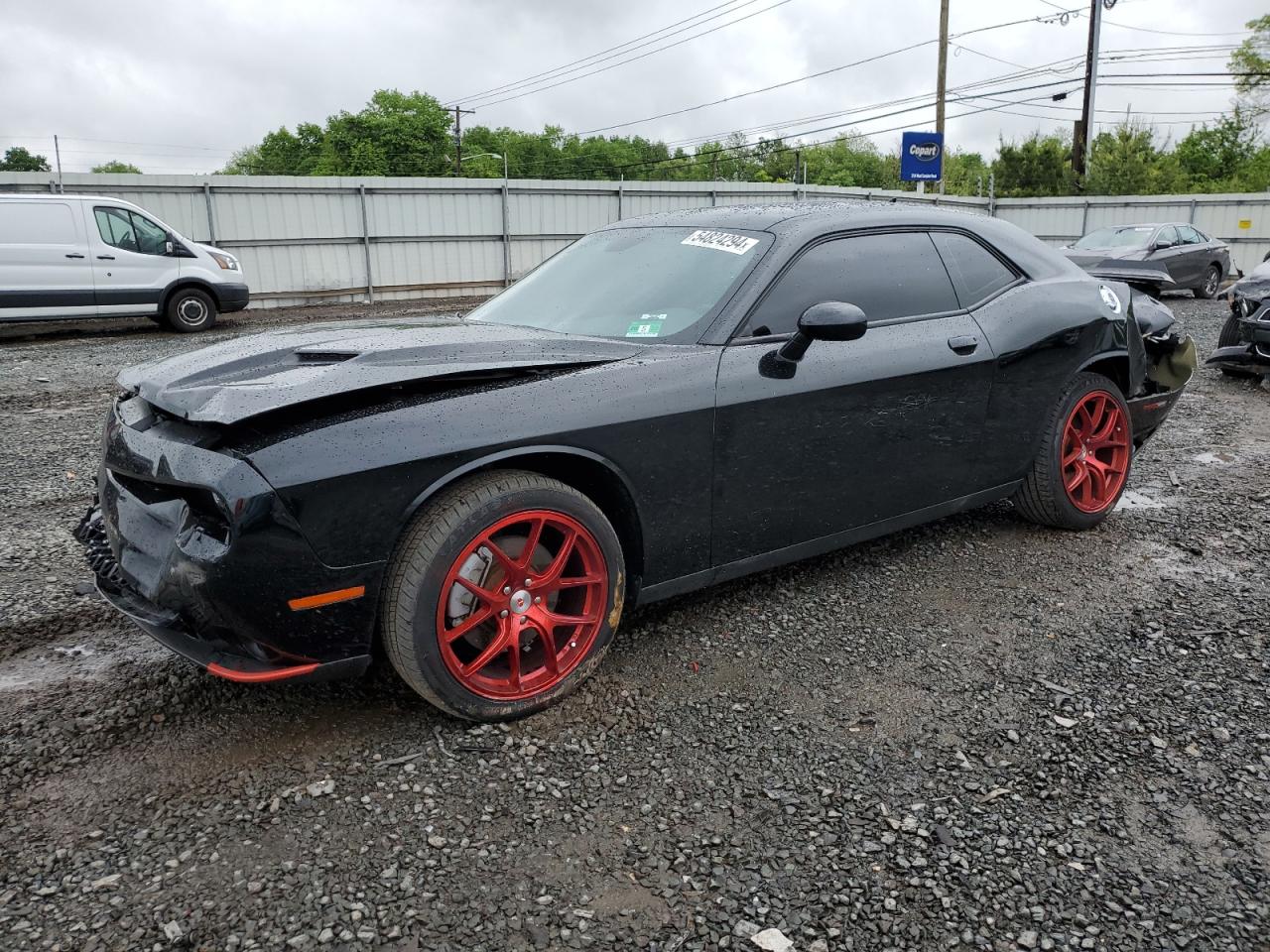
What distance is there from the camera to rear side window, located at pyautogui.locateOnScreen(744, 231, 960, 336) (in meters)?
3.19

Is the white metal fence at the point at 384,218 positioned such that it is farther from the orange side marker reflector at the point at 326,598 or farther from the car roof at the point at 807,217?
the orange side marker reflector at the point at 326,598

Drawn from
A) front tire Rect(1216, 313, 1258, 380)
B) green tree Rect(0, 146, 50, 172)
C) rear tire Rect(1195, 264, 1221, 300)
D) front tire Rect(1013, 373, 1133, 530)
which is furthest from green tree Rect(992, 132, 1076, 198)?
green tree Rect(0, 146, 50, 172)

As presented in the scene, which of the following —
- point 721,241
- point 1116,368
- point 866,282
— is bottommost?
point 1116,368

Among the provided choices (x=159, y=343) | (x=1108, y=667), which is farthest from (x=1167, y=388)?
(x=159, y=343)

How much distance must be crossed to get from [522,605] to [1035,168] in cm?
5196

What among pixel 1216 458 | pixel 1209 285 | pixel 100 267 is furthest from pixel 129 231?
pixel 1209 285

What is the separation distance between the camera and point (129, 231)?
1246cm

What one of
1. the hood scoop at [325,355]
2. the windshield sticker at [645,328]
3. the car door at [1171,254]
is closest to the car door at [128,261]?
the hood scoop at [325,355]

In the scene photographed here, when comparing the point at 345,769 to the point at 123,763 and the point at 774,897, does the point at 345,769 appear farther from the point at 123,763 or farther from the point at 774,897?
the point at 774,897

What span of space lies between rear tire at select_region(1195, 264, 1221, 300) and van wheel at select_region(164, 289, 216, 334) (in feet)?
58.7

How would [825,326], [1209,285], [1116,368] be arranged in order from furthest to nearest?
[1209,285] → [1116,368] → [825,326]

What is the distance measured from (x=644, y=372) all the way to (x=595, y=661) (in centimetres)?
92

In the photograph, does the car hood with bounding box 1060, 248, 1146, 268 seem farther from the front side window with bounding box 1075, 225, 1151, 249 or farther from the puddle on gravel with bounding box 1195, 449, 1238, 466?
the puddle on gravel with bounding box 1195, 449, 1238, 466

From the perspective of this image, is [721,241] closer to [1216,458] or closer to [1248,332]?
[1216,458]
